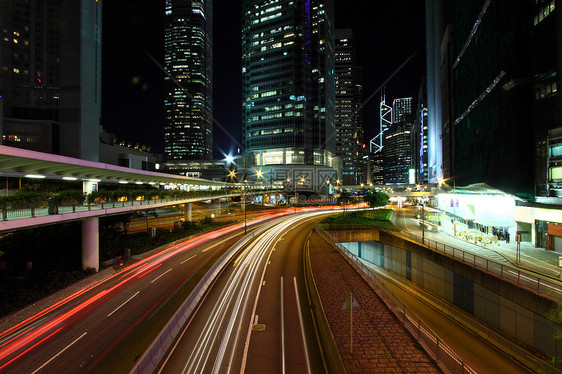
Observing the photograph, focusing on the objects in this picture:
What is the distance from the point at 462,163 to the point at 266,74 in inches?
3508

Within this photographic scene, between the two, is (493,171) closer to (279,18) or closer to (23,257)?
(23,257)

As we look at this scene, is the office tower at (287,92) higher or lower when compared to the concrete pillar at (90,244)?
higher

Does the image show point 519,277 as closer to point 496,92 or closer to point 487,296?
point 487,296

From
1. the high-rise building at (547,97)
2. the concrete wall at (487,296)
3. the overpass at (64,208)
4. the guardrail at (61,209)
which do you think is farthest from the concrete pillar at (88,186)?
the high-rise building at (547,97)

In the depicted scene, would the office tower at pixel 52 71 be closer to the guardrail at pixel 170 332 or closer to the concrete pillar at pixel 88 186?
the concrete pillar at pixel 88 186

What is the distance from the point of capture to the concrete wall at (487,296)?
1438 centimetres

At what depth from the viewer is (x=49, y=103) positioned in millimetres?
69375

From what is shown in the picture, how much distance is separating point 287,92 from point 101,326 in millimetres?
111574

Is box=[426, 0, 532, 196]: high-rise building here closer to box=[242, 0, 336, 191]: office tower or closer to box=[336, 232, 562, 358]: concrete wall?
box=[336, 232, 562, 358]: concrete wall

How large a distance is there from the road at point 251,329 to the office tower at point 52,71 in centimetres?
7343

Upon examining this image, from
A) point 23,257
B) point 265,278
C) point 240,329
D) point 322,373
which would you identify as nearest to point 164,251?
point 23,257

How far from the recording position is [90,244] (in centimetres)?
1994

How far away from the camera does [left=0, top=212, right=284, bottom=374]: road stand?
10438mm

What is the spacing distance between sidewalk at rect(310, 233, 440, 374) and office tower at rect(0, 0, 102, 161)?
7855 cm
